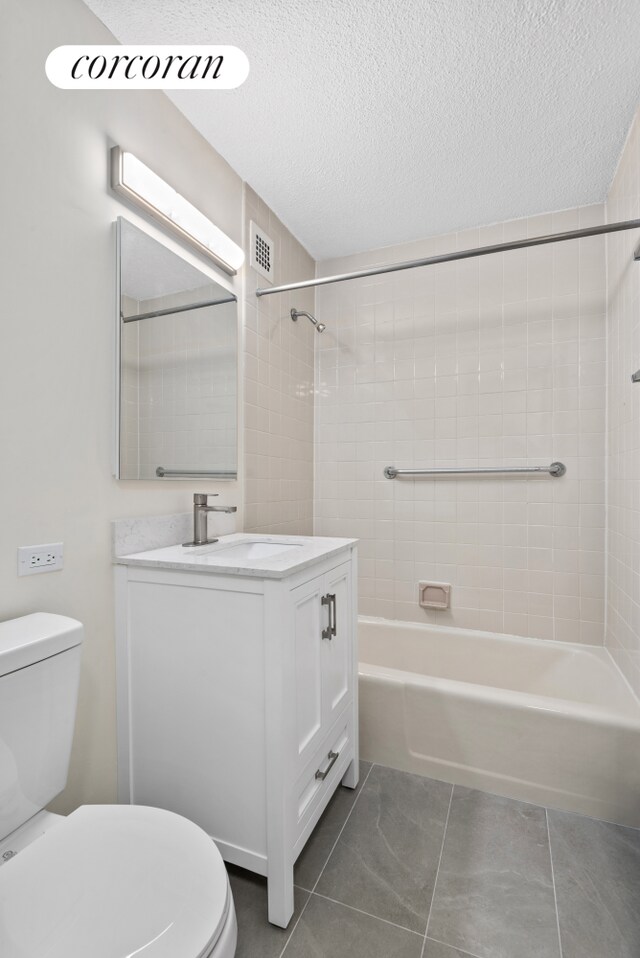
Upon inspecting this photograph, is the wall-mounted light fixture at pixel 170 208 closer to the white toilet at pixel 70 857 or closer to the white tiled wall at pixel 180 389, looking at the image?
the white tiled wall at pixel 180 389

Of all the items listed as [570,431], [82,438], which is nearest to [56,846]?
[82,438]

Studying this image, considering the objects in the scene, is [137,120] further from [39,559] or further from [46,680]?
[46,680]

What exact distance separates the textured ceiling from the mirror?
0.57 m

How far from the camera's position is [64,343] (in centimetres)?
117

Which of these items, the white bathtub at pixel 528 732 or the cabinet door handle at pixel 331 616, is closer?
the cabinet door handle at pixel 331 616

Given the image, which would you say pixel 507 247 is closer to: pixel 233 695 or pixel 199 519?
pixel 199 519

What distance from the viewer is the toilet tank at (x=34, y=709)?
34.4 inches

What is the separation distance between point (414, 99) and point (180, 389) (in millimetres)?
1251

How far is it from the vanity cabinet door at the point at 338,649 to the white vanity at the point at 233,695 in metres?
0.01

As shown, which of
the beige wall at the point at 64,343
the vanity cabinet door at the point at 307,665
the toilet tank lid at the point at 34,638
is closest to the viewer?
the toilet tank lid at the point at 34,638

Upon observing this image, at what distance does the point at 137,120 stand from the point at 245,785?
1.94 m

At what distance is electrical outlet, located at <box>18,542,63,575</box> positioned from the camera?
1.07 meters

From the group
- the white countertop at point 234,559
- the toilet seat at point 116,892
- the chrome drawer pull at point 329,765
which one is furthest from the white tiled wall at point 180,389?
the chrome drawer pull at point 329,765

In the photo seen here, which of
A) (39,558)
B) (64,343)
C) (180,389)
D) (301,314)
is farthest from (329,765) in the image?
(301,314)
